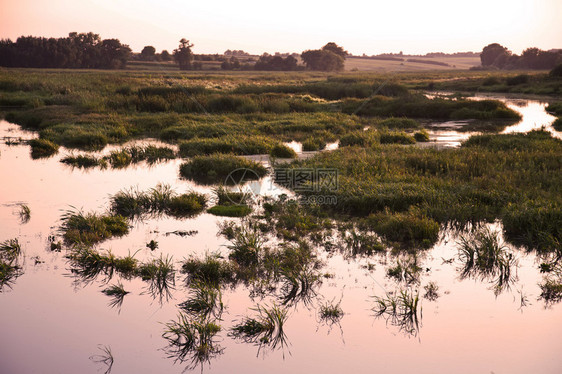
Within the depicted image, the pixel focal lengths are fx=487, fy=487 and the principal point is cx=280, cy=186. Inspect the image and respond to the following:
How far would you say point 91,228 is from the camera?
10.6m

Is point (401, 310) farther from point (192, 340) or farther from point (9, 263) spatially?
point (9, 263)

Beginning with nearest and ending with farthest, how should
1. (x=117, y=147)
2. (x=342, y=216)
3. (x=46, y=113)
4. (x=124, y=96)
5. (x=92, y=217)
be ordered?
(x=92, y=217) < (x=342, y=216) < (x=117, y=147) < (x=46, y=113) < (x=124, y=96)

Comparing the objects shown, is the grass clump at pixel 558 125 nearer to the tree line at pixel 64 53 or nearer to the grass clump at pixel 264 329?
the grass clump at pixel 264 329

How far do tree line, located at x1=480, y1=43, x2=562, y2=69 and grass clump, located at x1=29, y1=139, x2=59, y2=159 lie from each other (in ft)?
376

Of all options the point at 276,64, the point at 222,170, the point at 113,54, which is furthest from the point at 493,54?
the point at 222,170

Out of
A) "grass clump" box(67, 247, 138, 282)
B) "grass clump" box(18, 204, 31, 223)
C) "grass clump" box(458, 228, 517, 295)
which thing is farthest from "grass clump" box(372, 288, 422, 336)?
"grass clump" box(18, 204, 31, 223)

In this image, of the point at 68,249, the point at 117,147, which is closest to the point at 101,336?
the point at 68,249

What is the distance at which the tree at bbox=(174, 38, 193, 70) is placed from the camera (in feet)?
361

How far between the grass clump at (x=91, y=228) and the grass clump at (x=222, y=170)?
5.13 metres

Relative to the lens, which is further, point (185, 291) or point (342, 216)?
point (342, 216)

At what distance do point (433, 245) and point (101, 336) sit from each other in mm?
6683

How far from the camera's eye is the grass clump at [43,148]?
2055 centimetres

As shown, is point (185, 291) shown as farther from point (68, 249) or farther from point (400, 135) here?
point (400, 135)

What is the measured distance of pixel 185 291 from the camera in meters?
8.16
